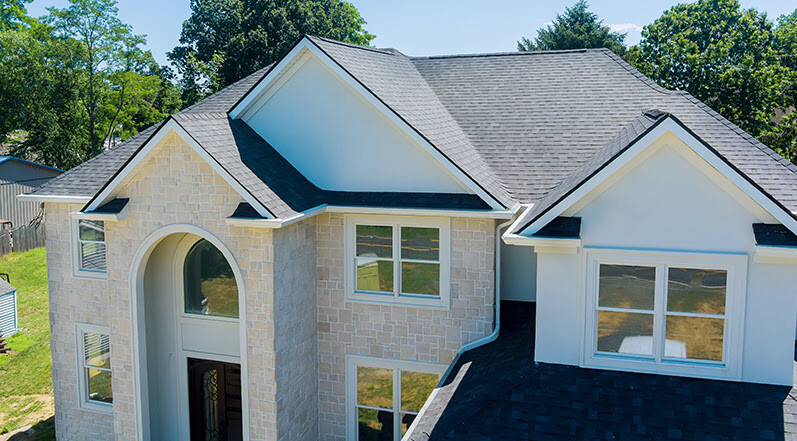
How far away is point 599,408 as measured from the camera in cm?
1053

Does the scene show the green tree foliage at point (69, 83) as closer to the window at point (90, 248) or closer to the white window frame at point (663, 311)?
the window at point (90, 248)

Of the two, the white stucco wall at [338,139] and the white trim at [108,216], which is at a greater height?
the white stucco wall at [338,139]

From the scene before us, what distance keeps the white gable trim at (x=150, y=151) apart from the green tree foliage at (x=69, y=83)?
42.7 meters

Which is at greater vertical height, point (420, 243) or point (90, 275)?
point (420, 243)

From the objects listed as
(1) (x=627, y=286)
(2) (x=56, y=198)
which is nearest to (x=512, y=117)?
(1) (x=627, y=286)

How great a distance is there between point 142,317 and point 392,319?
18.0ft

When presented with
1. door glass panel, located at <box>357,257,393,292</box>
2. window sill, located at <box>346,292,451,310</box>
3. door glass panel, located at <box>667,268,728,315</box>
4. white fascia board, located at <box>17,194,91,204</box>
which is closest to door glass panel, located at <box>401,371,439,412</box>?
window sill, located at <box>346,292,451,310</box>

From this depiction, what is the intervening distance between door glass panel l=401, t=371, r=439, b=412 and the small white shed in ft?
64.3

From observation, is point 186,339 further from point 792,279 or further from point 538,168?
point 792,279

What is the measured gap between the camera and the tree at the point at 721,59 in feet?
128

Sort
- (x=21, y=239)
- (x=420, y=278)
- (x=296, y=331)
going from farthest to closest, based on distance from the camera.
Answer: (x=21, y=239), (x=420, y=278), (x=296, y=331)

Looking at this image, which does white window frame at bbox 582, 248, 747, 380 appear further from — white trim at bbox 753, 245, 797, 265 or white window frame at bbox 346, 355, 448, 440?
white window frame at bbox 346, 355, 448, 440

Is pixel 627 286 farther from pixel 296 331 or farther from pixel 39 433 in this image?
pixel 39 433

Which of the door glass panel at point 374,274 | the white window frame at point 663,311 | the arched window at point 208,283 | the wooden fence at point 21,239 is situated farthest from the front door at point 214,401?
the wooden fence at point 21,239
